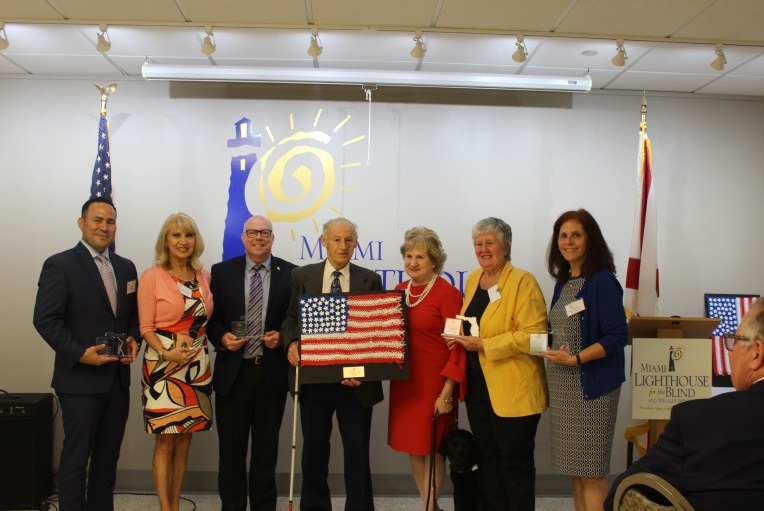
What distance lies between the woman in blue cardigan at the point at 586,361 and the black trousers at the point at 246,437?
1699 millimetres

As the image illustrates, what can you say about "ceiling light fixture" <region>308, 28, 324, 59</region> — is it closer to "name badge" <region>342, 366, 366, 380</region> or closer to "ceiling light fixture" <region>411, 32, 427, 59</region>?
"ceiling light fixture" <region>411, 32, 427, 59</region>

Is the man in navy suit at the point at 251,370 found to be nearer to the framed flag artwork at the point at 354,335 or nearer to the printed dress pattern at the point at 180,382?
the printed dress pattern at the point at 180,382

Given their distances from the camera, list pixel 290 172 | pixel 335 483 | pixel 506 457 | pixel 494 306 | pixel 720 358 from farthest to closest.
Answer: pixel 290 172 < pixel 335 483 < pixel 720 358 < pixel 494 306 < pixel 506 457

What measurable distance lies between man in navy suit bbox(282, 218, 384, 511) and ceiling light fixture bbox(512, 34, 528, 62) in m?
1.64

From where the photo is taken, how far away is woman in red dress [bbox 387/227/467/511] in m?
3.89

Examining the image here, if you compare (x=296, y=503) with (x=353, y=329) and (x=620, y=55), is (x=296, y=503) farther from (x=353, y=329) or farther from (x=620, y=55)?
(x=620, y=55)

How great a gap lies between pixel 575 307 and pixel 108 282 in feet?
8.75

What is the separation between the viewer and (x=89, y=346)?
152 inches

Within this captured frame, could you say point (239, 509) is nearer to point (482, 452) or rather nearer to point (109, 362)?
point (109, 362)

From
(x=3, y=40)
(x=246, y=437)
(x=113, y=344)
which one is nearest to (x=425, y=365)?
(x=246, y=437)

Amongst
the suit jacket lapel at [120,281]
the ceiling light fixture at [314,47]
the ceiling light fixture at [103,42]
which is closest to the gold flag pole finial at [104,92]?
the ceiling light fixture at [103,42]

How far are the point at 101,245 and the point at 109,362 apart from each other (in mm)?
684

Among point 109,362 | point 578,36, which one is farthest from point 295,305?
point 578,36

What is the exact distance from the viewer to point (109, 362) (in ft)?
12.7
